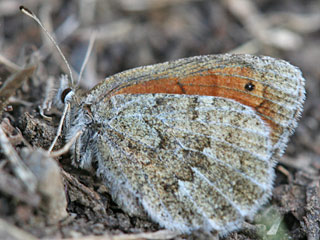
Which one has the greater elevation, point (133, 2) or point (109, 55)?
point (133, 2)

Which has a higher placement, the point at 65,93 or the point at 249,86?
the point at 249,86

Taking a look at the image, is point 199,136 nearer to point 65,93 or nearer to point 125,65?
point 65,93

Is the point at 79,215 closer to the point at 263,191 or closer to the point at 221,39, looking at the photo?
the point at 263,191

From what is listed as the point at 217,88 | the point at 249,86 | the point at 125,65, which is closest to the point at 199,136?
the point at 217,88

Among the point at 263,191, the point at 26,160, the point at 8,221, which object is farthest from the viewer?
the point at 263,191

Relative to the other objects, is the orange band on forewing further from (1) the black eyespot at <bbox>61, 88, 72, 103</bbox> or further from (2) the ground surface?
(2) the ground surface

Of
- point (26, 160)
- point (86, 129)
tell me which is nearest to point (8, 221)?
point (26, 160)

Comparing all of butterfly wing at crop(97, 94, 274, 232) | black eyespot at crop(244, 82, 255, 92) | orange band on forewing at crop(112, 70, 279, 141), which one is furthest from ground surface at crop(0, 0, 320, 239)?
black eyespot at crop(244, 82, 255, 92)

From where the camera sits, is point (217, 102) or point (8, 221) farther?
point (217, 102)
